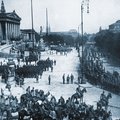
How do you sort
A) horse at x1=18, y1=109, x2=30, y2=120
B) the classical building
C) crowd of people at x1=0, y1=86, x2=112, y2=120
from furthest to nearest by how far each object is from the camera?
the classical building → horse at x1=18, y1=109, x2=30, y2=120 → crowd of people at x1=0, y1=86, x2=112, y2=120

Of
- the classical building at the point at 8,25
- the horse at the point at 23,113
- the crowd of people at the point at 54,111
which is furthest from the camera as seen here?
the classical building at the point at 8,25

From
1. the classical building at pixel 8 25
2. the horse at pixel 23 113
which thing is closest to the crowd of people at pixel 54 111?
the horse at pixel 23 113

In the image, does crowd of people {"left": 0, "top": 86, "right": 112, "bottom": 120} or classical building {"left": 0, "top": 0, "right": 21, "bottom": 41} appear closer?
crowd of people {"left": 0, "top": 86, "right": 112, "bottom": 120}

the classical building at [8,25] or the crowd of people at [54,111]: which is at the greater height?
the classical building at [8,25]

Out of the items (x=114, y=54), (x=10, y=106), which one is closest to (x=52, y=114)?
(x=10, y=106)

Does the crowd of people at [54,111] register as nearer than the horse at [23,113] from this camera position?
Yes

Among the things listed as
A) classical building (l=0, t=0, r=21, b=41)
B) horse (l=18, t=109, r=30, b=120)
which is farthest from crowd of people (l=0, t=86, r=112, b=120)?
classical building (l=0, t=0, r=21, b=41)

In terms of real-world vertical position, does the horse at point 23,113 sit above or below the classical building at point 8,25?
below

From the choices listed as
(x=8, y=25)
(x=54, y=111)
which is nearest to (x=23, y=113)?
(x=54, y=111)

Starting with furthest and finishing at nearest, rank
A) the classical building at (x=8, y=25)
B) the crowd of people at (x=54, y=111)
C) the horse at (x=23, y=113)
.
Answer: the classical building at (x=8, y=25) → the horse at (x=23, y=113) → the crowd of people at (x=54, y=111)

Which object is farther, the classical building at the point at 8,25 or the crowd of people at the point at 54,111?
the classical building at the point at 8,25

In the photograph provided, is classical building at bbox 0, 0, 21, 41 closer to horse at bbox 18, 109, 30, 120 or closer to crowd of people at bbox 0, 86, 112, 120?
crowd of people at bbox 0, 86, 112, 120

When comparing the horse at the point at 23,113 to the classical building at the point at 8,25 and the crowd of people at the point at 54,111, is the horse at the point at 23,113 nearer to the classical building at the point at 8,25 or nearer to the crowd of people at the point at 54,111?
the crowd of people at the point at 54,111

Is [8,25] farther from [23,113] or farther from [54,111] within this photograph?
[54,111]
